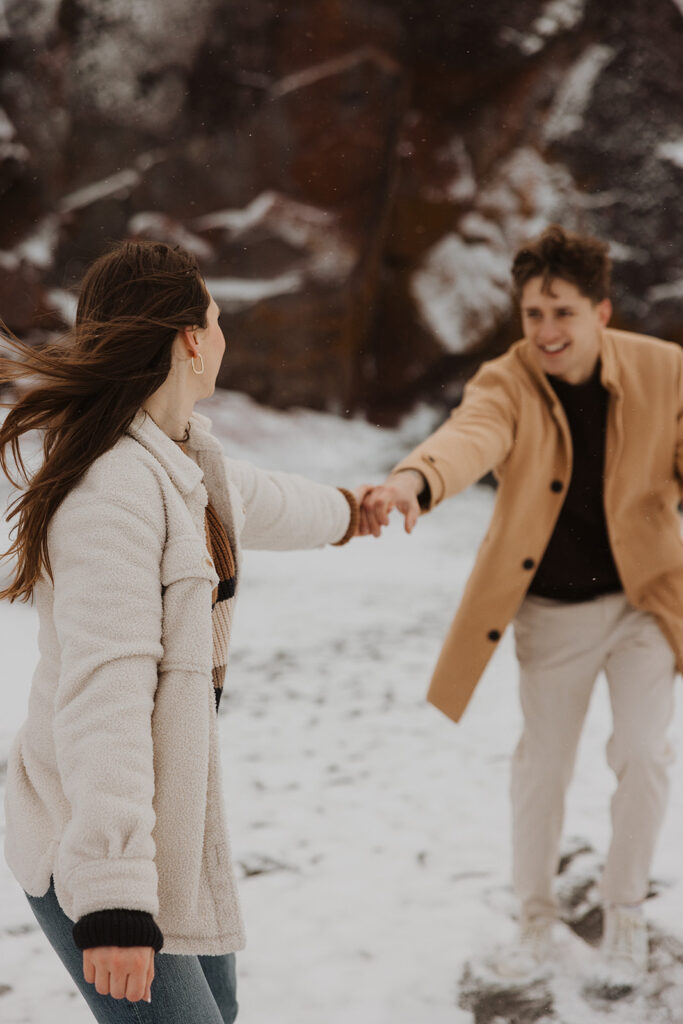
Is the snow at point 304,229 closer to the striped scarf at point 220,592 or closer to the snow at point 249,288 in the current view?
the snow at point 249,288

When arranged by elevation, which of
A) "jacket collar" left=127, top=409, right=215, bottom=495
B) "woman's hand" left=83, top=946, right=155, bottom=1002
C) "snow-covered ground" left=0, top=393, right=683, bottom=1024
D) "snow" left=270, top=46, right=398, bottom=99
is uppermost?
"snow" left=270, top=46, right=398, bottom=99

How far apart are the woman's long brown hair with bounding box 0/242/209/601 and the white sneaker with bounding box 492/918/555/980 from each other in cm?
120

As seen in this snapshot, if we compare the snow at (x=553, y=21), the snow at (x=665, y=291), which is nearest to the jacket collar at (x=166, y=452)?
the snow at (x=665, y=291)

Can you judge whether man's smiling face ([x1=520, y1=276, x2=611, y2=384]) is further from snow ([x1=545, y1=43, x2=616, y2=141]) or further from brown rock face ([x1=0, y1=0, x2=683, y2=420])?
snow ([x1=545, y1=43, x2=616, y2=141])

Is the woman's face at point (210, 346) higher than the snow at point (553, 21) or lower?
lower

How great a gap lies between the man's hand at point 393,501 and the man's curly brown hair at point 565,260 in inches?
15.6

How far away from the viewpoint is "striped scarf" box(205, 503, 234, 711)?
1076 mm

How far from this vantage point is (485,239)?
688 centimetres

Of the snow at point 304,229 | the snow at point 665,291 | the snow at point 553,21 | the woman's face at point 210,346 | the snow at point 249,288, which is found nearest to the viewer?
the woman's face at point 210,346

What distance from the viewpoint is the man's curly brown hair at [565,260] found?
164cm

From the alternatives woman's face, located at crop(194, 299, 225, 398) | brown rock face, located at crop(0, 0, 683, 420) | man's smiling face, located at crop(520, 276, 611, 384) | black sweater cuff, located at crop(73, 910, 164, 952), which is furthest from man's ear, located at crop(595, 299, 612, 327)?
brown rock face, located at crop(0, 0, 683, 420)

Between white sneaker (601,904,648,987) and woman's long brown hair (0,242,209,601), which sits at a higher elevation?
woman's long brown hair (0,242,209,601)

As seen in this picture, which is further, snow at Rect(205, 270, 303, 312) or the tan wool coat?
snow at Rect(205, 270, 303, 312)

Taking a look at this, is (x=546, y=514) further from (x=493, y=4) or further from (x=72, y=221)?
(x=493, y=4)
